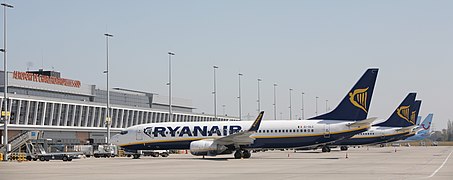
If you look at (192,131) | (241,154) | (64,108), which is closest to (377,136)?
(241,154)

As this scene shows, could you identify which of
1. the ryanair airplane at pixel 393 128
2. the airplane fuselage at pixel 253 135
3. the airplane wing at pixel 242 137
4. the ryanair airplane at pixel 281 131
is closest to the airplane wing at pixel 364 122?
the ryanair airplane at pixel 281 131

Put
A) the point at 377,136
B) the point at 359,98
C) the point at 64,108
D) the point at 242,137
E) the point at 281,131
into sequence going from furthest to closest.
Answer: the point at 64,108 < the point at 377,136 < the point at 281,131 < the point at 359,98 < the point at 242,137

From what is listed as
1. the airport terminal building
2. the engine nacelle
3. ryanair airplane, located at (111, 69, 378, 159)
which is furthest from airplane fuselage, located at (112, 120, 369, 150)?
the airport terminal building

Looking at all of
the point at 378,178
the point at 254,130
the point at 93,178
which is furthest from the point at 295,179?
the point at 254,130

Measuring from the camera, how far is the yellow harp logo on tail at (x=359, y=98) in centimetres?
5297

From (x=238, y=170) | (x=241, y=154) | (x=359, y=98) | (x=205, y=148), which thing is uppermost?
(x=359, y=98)

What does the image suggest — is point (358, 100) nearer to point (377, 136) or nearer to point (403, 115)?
point (377, 136)

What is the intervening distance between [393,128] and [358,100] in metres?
28.5

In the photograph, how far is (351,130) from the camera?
52.9 metres

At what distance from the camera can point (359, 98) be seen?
174 ft

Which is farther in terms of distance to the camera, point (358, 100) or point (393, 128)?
point (393, 128)

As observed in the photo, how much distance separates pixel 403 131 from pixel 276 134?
3078 cm

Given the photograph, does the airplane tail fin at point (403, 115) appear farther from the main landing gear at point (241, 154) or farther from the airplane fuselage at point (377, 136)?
the main landing gear at point (241, 154)

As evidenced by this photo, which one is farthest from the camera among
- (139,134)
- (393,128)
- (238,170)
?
(393,128)
